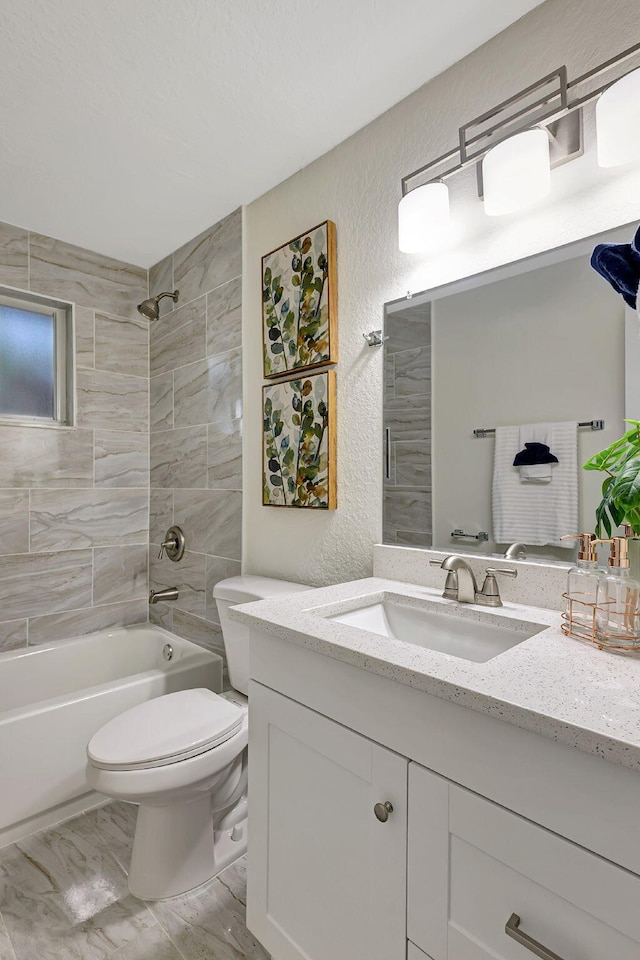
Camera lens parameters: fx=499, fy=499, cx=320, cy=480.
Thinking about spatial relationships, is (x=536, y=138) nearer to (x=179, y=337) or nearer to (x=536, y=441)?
(x=536, y=441)

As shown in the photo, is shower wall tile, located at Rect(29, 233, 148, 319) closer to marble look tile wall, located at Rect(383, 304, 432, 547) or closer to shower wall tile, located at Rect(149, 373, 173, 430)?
shower wall tile, located at Rect(149, 373, 173, 430)

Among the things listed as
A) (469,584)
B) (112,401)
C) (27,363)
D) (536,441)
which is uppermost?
(27,363)

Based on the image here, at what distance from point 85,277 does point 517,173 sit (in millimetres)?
2141

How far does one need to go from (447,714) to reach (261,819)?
0.65 meters

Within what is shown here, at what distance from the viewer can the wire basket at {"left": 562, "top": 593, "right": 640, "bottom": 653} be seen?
86 centimetres

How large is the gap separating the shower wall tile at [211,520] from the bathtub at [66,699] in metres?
0.46

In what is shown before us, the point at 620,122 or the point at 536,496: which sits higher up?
the point at 620,122

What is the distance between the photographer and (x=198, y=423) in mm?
2389

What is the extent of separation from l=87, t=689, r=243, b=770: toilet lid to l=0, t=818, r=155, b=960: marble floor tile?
1.45 feet

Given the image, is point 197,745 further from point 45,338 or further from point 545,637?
point 45,338

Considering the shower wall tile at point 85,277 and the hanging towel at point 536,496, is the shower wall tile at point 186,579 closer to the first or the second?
the shower wall tile at point 85,277

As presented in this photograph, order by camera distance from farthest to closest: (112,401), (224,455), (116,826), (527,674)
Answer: (112,401)
(224,455)
(116,826)
(527,674)

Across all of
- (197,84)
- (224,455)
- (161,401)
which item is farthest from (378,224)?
(161,401)

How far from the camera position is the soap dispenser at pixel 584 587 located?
952mm
